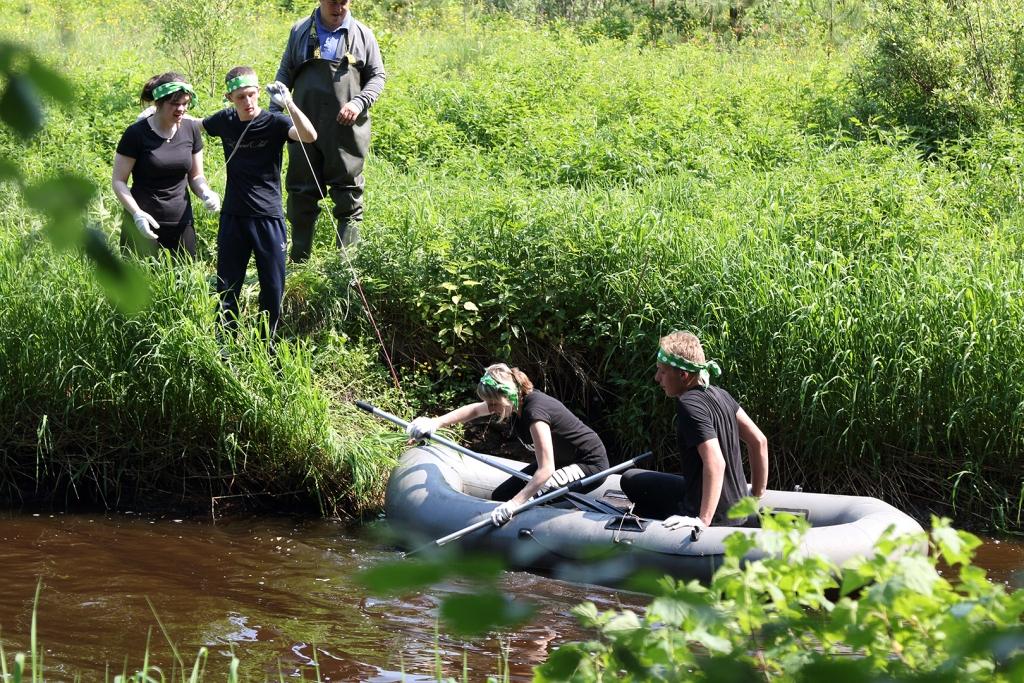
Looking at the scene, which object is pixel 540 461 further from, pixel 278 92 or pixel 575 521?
pixel 278 92

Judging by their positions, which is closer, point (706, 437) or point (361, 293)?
point (706, 437)

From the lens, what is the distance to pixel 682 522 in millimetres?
5613

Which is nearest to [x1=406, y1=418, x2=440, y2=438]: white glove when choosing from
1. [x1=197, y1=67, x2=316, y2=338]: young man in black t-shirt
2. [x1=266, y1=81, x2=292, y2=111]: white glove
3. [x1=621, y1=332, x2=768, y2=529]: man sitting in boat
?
[x1=197, y1=67, x2=316, y2=338]: young man in black t-shirt

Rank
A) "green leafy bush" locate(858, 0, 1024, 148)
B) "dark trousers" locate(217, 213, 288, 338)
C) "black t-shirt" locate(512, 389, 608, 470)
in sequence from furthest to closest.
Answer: "green leafy bush" locate(858, 0, 1024, 148) → "dark trousers" locate(217, 213, 288, 338) → "black t-shirt" locate(512, 389, 608, 470)

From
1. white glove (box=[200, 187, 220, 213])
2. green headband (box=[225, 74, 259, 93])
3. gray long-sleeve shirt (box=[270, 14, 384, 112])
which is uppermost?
gray long-sleeve shirt (box=[270, 14, 384, 112])

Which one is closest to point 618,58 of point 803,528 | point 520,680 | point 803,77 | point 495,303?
point 803,77

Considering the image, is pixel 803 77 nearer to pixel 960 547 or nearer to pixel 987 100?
pixel 987 100

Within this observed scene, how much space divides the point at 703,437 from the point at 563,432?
1.13m

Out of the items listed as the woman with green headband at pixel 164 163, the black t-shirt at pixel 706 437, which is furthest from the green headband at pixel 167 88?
the black t-shirt at pixel 706 437

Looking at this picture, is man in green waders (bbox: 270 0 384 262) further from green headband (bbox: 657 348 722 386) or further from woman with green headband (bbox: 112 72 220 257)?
green headband (bbox: 657 348 722 386)

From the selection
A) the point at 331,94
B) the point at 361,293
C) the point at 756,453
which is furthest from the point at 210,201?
the point at 756,453

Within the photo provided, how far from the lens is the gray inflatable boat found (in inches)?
215

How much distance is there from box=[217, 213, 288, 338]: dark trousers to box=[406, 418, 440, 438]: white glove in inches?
44.1

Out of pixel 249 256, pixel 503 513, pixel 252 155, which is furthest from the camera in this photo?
pixel 249 256
